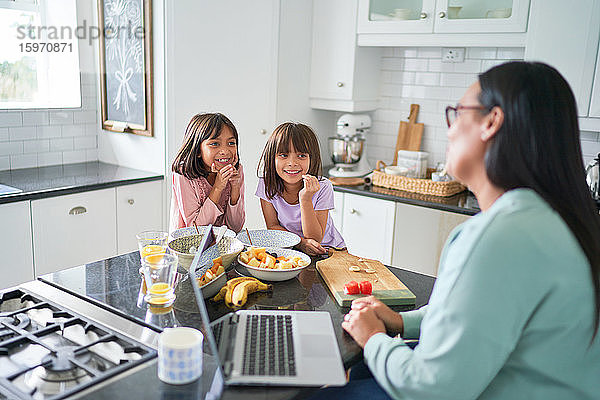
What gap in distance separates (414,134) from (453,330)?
2.94 m

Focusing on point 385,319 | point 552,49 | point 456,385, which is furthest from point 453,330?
point 552,49

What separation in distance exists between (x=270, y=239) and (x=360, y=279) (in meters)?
0.45

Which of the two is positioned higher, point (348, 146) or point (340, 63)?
point (340, 63)

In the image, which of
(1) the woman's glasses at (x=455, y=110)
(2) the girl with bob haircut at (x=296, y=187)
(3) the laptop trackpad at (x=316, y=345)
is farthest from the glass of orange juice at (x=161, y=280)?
(1) the woman's glasses at (x=455, y=110)

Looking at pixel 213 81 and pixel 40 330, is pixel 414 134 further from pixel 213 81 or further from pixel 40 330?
pixel 40 330

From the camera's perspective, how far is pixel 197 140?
7.47 ft

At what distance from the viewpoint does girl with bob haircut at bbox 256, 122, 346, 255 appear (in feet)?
7.31

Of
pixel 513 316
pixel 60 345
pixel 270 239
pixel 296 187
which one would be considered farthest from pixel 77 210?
pixel 513 316

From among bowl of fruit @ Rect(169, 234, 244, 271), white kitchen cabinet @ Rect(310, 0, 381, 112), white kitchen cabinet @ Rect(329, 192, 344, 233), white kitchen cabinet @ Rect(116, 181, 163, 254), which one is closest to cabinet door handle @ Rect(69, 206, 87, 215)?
white kitchen cabinet @ Rect(116, 181, 163, 254)

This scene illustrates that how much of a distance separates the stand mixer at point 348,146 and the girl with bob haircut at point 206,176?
5.03ft

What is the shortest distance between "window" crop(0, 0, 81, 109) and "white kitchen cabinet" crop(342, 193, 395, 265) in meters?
1.95

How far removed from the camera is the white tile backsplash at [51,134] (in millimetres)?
3312

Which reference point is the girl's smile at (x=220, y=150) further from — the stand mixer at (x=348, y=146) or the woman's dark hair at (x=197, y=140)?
the stand mixer at (x=348, y=146)

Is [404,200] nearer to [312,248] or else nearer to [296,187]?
[296,187]
